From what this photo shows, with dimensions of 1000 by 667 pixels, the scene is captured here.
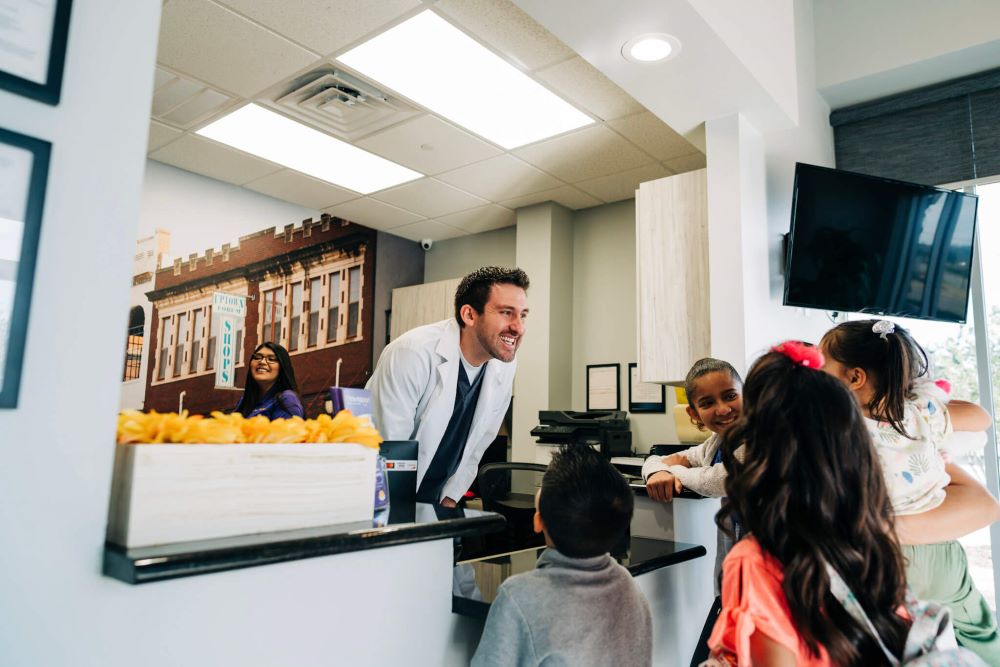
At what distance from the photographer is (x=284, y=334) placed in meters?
4.67

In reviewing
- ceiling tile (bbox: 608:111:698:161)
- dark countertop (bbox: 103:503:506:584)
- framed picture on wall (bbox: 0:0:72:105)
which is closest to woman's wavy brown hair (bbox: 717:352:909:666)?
dark countertop (bbox: 103:503:506:584)

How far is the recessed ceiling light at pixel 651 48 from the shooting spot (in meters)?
2.35

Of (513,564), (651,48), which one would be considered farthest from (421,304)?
(513,564)

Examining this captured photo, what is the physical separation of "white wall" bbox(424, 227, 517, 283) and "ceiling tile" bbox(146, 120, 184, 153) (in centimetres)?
228

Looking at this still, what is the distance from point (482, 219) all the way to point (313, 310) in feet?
4.53

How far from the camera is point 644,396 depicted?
434 cm

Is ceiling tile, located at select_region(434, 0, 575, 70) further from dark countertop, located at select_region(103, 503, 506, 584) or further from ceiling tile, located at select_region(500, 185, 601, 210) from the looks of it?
dark countertop, located at select_region(103, 503, 506, 584)

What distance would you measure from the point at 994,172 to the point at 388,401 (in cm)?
296

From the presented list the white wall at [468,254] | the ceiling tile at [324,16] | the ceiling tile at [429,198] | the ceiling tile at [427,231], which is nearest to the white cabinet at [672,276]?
the ceiling tile at [324,16]

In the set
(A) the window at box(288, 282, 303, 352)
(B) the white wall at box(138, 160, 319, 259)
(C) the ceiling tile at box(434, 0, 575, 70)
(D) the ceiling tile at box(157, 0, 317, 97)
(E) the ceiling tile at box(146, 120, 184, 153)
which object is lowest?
(A) the window at box(288, 282, 303, 352)

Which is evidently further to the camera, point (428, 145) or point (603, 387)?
point (603, 387)

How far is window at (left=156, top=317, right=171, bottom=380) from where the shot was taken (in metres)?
4.09

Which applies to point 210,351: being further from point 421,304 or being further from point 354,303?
point 421,304

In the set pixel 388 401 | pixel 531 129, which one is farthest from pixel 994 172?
A: pixel 388 401
